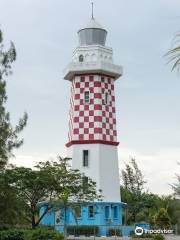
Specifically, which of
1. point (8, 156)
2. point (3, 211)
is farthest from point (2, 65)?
point (3, 211)

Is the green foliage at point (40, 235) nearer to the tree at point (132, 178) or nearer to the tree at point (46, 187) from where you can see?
the tree at point (46, 187)

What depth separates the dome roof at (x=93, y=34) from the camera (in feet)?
113

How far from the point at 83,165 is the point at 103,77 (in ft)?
20.8

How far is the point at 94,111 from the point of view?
32.8 metres

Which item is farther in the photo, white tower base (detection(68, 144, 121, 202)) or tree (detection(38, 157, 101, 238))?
white tower base (detection(68, 144, 121, 202))

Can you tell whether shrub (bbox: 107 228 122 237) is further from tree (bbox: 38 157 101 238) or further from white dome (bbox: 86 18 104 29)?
white dome (bbox: 86 18 104 29)

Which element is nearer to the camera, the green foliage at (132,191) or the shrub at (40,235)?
the shrub at (40,235)

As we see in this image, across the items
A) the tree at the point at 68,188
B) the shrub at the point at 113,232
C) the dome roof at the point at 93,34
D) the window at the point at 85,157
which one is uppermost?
the dome roof at the point at 93,34

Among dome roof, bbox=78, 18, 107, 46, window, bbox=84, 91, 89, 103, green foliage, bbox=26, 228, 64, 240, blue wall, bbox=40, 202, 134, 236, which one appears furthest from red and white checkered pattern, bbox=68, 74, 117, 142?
green foliage, bbox=26, 228, 64, 240

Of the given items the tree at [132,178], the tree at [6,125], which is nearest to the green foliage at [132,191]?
the tree at [132,178]

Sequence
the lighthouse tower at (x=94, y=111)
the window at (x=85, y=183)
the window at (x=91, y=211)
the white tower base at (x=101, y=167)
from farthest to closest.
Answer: the lighthouse tower at (x=94, y=111)
the white tower base at (x=101, y=167)
the window at (x=91, y=211)
the window at (x=85, y=183)

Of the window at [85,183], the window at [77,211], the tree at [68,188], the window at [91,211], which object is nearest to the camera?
the tree at [68,188]

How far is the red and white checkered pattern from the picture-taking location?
32.5m

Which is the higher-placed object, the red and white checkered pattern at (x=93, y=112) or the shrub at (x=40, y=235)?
the red and white checkered pattern at (x=93, y=112)
